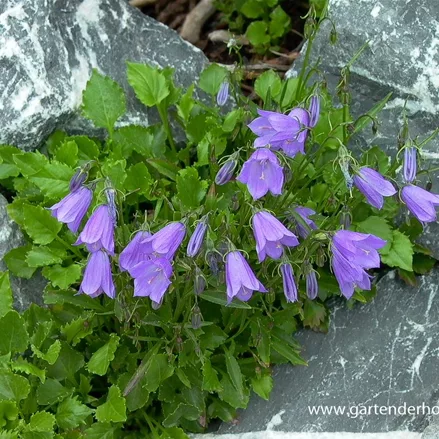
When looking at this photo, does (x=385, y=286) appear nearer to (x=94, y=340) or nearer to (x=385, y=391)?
(x=385, y=391)

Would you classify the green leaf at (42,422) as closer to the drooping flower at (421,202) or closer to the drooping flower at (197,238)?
the drooping flower at (197,238)

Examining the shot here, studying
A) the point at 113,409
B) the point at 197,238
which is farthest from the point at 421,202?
the point at 113,409

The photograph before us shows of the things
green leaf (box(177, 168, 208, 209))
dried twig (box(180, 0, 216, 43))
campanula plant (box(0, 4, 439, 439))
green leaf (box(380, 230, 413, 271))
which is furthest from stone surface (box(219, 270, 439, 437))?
dried twig (box(180, 0, 216, 43))

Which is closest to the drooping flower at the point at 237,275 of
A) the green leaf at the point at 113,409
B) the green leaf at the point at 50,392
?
the green leaf at the point at 113,409

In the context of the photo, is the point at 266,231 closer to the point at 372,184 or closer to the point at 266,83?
the point at 372,184

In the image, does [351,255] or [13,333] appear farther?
[13,333]
